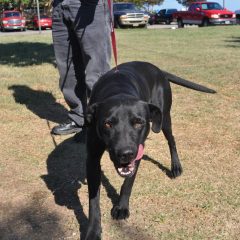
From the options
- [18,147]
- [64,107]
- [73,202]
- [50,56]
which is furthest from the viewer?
[50,56]

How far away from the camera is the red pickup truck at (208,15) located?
2896 cm

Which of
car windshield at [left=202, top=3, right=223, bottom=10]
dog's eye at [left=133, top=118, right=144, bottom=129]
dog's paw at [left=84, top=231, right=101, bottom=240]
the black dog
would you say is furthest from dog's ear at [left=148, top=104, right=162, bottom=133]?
car windshield at [left=202, top=3, right=223, bottom=10]

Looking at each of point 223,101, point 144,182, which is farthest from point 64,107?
point 144,182

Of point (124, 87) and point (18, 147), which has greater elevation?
point (124, 87)

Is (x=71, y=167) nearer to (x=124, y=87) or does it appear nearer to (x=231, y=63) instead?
(x=124, y=87)

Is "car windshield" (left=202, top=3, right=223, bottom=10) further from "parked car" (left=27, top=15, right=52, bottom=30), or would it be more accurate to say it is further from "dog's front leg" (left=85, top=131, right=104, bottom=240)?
"dog's front leg" (left=85, top=131, right=104, bottom=240)

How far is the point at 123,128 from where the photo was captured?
276 centimetres

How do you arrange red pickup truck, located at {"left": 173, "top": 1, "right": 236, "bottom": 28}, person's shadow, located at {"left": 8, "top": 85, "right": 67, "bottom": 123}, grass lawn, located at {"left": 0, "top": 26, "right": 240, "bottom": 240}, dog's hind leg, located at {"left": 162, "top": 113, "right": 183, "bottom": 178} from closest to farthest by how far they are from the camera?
1. grass lawn, located at {"left": 0, "top": 26, "right": 240, "bottom": 240}
2. dog's hind leg, located at {"left": 162, "top": 113, "right": 183, "bottom": 178}
3. person's shadow, located at {"left": 8, "top": 85, "right": 67, "bottom": 123}
4. red pickup truck, located at {"left": 173, "top": 1, "right": 236, "bottom": 28}

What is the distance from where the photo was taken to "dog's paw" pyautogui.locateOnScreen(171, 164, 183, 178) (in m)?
4.22

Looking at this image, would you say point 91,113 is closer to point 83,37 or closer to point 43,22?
point 83,37

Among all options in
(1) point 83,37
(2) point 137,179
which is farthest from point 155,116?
(1) point 83,37

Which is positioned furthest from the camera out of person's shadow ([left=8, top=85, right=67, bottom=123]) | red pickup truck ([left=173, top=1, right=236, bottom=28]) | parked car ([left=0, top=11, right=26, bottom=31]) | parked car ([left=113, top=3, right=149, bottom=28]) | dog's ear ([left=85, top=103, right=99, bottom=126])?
parked car ([left=0, top=11, right=26, bottom=31])

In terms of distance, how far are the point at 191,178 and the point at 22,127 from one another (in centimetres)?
256

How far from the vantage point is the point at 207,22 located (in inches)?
1153
